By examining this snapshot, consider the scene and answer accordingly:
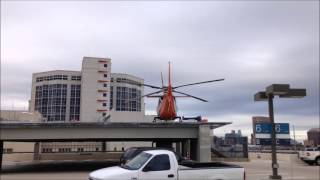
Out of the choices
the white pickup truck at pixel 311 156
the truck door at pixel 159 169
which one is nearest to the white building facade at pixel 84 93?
the white pickup truck at pixel 311 156

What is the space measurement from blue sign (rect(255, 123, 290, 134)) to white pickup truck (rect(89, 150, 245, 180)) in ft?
21.2

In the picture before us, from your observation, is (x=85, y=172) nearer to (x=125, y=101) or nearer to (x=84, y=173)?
(x=84, y=173)

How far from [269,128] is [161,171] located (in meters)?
8.68

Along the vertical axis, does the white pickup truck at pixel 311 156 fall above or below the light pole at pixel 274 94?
below

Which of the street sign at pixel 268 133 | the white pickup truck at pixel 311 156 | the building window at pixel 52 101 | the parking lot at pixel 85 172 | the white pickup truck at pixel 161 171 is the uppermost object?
the building window at pixel 52 101

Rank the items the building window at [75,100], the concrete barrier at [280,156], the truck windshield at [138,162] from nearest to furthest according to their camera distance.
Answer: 1. the truck windshield at [138,162]
2. the concrete barrier at [280,156]
3. the building window at [75,100]

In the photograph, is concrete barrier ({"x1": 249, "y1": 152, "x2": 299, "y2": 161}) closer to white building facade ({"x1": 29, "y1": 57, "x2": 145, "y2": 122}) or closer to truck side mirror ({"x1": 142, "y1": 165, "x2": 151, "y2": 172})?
truck side mirror ({"x1": 142, "y1": 165, "x2": 151, "y2": 172})

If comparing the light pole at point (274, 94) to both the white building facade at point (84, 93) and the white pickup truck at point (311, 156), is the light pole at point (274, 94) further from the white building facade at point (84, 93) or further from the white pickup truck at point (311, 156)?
the white building facade at point (84, 93)

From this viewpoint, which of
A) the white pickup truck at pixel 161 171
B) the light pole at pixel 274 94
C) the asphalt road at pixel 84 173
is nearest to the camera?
the white pickup truck at pixel 161 171

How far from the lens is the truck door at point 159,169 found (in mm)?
12000

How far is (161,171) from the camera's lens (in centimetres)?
1224

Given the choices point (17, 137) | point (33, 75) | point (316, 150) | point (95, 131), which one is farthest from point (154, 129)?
point (33, 75)

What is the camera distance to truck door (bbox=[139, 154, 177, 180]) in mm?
12000

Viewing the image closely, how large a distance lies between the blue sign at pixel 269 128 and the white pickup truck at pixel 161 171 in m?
6.45
